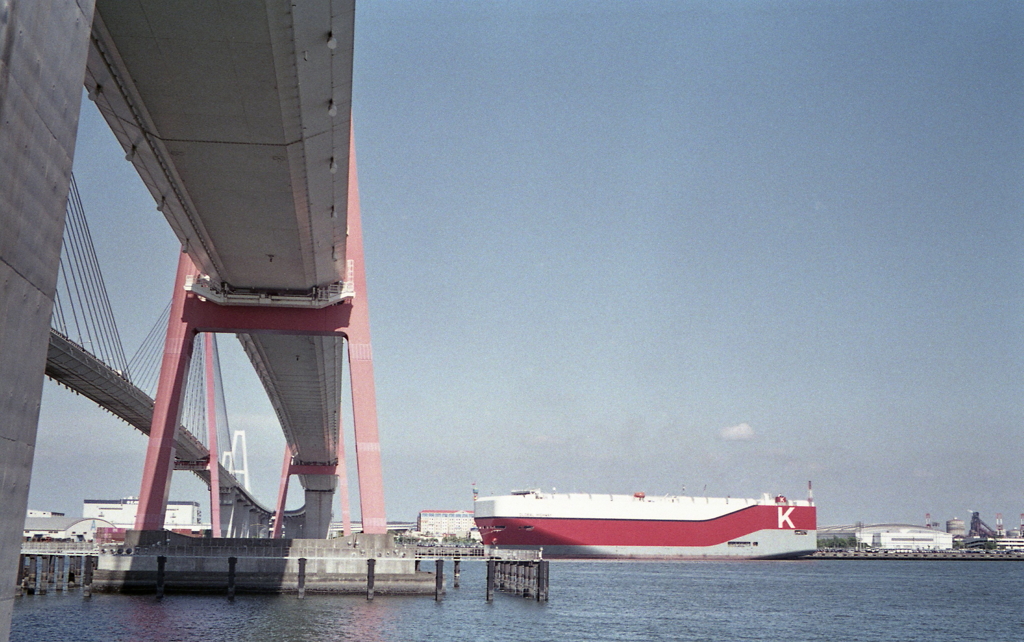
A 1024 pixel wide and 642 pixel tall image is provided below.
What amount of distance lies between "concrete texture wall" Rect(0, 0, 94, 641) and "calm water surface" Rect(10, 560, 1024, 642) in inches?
548

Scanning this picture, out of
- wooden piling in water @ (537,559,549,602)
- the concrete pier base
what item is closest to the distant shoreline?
wooden piling in water @ (537,559,549,602)

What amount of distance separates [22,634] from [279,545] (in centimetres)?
919

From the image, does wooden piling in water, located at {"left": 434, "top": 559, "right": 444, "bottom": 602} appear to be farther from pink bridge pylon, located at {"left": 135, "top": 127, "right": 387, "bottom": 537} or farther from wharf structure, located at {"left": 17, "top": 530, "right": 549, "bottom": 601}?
pink bridge pylon, located at {"left": 135, "top": 127, "right": 387, "bottom": 537}

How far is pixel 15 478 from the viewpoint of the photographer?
6.03 meters

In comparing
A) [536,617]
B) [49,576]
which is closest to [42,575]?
[49,576]

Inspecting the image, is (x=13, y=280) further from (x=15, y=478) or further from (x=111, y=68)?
(x=111, y=68)

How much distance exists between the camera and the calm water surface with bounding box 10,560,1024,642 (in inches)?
812

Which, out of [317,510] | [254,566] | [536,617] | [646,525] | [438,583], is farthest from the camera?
[646,525]

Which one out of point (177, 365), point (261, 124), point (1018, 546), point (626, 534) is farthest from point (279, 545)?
point (1018, 546)

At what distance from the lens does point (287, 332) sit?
27.6 m

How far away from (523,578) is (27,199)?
30.1 meters

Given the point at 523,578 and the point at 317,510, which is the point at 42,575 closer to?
the point at 523,578

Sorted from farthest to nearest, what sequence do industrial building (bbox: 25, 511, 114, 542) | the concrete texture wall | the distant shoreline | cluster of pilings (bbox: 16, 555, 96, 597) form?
the distant shoreline → industrial building (bbox: 25, 511, 114, 542) → cluster of pilings (bbox: 16, 555, 96, 597) → the concrete texture wall

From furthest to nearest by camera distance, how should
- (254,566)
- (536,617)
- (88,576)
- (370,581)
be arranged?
(88,576), (254,566), (370,581), (536,617)
